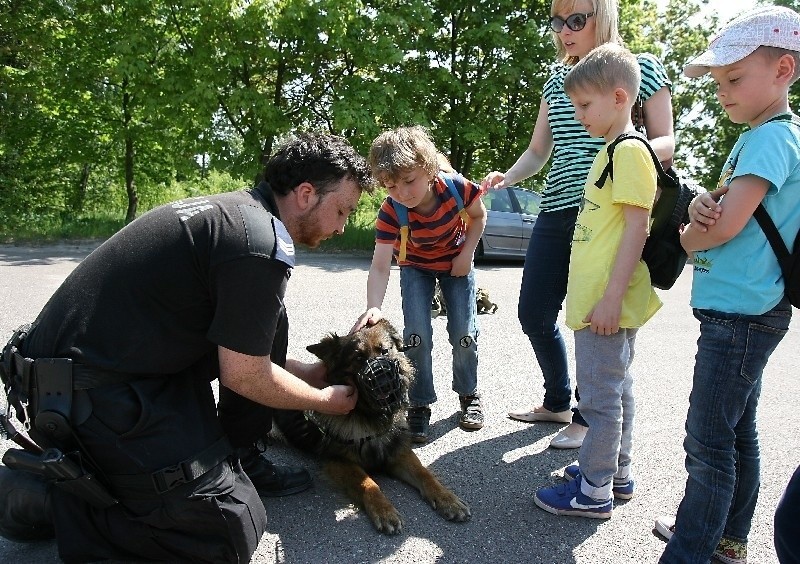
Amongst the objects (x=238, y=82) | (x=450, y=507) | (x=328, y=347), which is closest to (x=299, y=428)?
(x=328, y=347)

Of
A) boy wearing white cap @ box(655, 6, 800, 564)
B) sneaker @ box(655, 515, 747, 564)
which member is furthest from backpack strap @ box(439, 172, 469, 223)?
sneaker @ box(655, 515, 747, 564)

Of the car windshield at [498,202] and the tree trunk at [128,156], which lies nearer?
the car windshield at [498,202]

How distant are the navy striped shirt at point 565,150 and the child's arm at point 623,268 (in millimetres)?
766

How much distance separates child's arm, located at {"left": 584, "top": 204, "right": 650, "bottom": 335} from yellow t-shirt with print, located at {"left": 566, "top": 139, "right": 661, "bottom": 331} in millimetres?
52

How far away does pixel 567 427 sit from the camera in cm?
372

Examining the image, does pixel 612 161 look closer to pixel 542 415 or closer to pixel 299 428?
pixel 542 415

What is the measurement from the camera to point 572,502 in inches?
113

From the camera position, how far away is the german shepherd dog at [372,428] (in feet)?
9.82

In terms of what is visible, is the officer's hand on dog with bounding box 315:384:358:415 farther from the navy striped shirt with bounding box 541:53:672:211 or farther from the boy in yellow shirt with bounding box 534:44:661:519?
the navy striped shirt with bounding box 541:53:672:211

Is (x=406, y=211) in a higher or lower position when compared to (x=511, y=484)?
higher

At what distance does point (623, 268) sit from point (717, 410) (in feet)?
2.10

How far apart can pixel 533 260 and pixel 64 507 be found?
258cm

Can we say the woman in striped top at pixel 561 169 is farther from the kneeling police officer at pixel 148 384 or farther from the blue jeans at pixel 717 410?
the kneeling police officer at pixel 148 384

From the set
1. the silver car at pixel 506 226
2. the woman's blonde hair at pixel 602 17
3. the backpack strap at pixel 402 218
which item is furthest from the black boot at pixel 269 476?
the silver car at pixel 506 226
